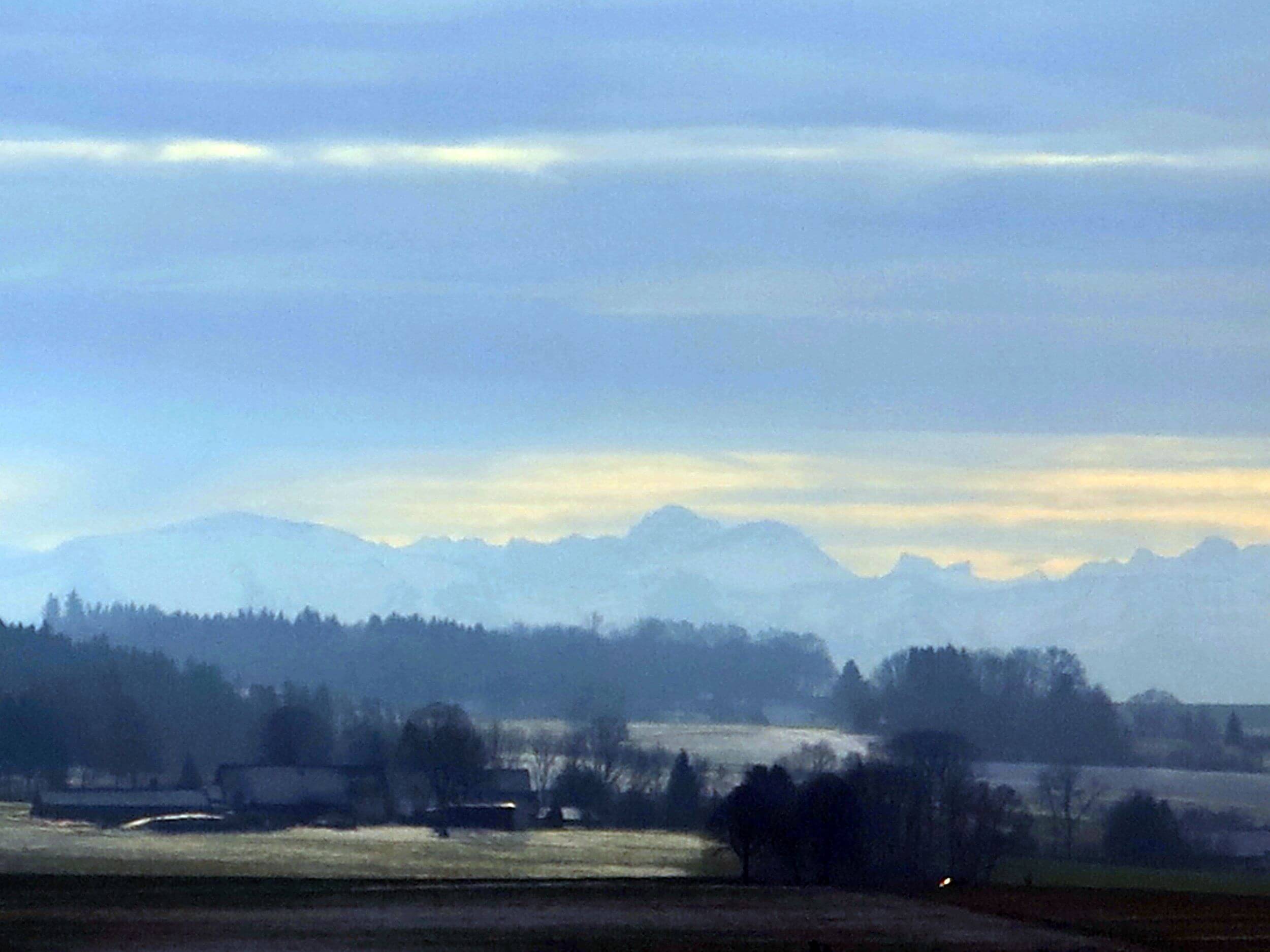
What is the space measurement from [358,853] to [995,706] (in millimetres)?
56127

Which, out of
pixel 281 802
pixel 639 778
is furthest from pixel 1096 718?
pixel 281 802

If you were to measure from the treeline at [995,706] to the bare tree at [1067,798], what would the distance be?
4.01 meters

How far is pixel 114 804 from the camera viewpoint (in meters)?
104

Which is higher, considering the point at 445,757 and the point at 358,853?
the point at 445,757

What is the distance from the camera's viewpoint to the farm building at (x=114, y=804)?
99938mm

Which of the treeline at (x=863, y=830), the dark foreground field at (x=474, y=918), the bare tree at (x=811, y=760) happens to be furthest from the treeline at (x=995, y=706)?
the dark foreground field at (x=474, y=918)

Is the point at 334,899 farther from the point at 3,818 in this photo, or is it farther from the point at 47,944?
the point at 3,818

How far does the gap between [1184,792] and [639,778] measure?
22.9 metres

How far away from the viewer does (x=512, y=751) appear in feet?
426

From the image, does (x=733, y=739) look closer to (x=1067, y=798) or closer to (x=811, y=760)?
(x=811, y=760)

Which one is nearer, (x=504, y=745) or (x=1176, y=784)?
(x=1176, y=784)

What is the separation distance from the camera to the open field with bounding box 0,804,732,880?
7781 centimetres

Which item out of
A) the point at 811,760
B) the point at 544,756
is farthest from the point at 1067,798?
the point at 544,756

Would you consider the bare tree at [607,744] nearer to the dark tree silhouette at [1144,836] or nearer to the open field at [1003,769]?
the open field at [1003,769]
